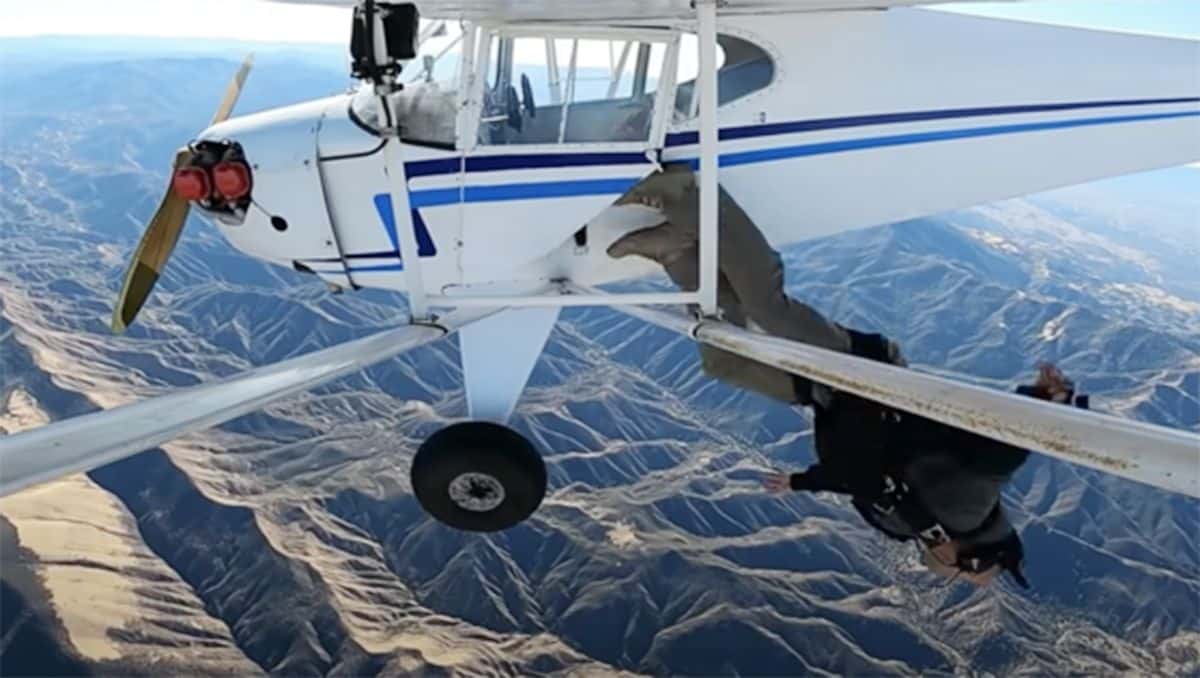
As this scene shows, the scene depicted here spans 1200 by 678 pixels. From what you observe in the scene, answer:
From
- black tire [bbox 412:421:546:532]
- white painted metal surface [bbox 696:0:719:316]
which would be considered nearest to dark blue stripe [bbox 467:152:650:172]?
white painted metal surface [bbox 696:0:719:316]

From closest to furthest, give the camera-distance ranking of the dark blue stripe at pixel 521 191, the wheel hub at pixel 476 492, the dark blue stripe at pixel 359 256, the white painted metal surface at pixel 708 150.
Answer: the white painted metal surface at pixel 708 150
the dark blue stripe at pixel 521 191
the wheel hub at pixel 476 492
the dark blue stripe at pixel 359 256

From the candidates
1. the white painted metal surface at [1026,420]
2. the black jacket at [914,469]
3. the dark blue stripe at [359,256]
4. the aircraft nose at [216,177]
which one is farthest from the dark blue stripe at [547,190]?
the black jacket at [914,469]

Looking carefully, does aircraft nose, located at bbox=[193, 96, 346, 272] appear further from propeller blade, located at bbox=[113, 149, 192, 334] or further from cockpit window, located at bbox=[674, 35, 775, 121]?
cockpit window, located at bbox=[674, 35, 775, 121]

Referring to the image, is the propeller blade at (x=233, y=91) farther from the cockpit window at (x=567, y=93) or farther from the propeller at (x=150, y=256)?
the cockpit window at (x=567, y=93)

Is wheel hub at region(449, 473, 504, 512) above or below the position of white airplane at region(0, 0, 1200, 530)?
below

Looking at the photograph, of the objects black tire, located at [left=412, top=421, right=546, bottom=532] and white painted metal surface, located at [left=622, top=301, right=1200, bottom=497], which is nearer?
white painted metal surface, located at [left=622, top=301, right=1200, bottom=497]

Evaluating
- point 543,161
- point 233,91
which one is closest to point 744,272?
point 543,161
